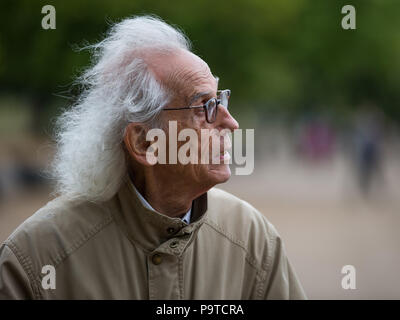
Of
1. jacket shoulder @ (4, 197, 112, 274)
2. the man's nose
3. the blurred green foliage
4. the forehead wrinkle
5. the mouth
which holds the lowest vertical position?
jacket shoulder @ (4, 197, 112, 274)

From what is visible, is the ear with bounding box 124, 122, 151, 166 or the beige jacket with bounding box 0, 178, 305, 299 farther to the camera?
the ear with bounding box 124, 122, 151, 166

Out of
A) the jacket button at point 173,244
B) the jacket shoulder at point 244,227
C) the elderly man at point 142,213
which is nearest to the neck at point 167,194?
the elderly man at point 142,213

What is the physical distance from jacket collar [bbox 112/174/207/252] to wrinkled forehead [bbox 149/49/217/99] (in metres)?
0.48

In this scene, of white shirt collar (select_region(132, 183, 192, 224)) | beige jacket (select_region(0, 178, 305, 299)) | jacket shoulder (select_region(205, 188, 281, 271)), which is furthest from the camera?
jacket shoulder (select_region(205, 188, 281, 271))

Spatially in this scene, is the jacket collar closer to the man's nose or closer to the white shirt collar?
the white shirt collar

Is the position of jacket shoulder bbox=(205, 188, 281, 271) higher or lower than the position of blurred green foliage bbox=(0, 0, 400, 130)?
lower

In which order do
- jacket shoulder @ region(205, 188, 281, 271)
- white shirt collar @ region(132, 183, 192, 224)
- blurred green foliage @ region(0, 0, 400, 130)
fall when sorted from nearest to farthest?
white shirt collar @ region(132, 183, 192, 224) → jacket shoulder @ region(205, 188, 281, 271) → blurred green foliage @ region(0, 0, 400, 130)

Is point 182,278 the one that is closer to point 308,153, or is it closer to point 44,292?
point 44,292

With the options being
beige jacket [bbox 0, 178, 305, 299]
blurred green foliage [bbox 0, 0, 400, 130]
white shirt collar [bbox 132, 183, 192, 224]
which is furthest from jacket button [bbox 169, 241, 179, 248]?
blurred green foliage [bbox 0, 0, 400, 130]

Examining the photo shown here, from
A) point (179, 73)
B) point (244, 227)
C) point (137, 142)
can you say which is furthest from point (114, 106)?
point (244, 227)

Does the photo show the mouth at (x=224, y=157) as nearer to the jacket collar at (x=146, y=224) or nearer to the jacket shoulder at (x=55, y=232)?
the jacket collar at (x=146, y=224)

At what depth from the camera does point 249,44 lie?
16609 millimetres

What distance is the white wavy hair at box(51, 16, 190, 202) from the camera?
8.80 ft

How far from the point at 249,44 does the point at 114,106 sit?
14276mm
